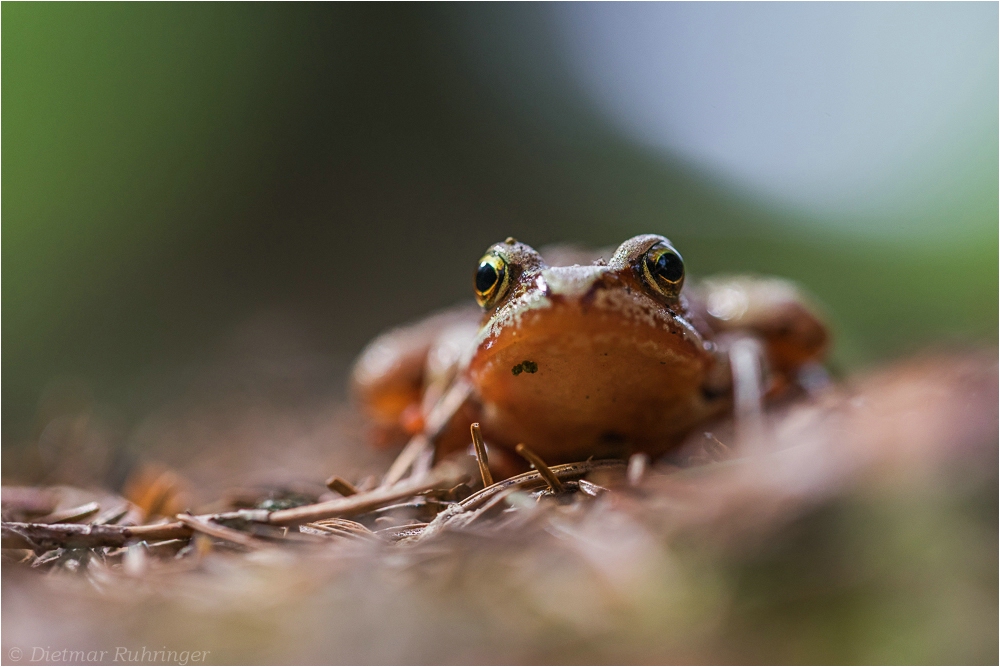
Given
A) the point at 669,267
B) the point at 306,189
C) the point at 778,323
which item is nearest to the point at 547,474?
the point at 669,267

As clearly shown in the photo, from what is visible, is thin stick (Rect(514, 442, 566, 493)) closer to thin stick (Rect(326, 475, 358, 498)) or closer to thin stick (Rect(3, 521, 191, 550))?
thin stick (Rect(326, 475, 358, 498))

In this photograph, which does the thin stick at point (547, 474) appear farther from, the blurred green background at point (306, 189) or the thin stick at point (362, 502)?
the blurred green background at point (306, 189)

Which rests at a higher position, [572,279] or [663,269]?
[663,269]

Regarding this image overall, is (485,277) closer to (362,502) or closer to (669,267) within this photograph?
(669,267)

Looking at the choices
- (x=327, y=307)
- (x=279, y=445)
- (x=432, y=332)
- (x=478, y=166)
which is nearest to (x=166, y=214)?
(x=327, y=307)

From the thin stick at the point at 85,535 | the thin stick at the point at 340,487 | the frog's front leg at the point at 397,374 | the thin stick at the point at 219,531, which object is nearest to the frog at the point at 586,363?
the thin stick at the point at 340,487

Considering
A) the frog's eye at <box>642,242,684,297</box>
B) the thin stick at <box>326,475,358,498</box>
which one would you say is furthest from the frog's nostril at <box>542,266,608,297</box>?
the thin stick at <box>326,475,358,498</box>
